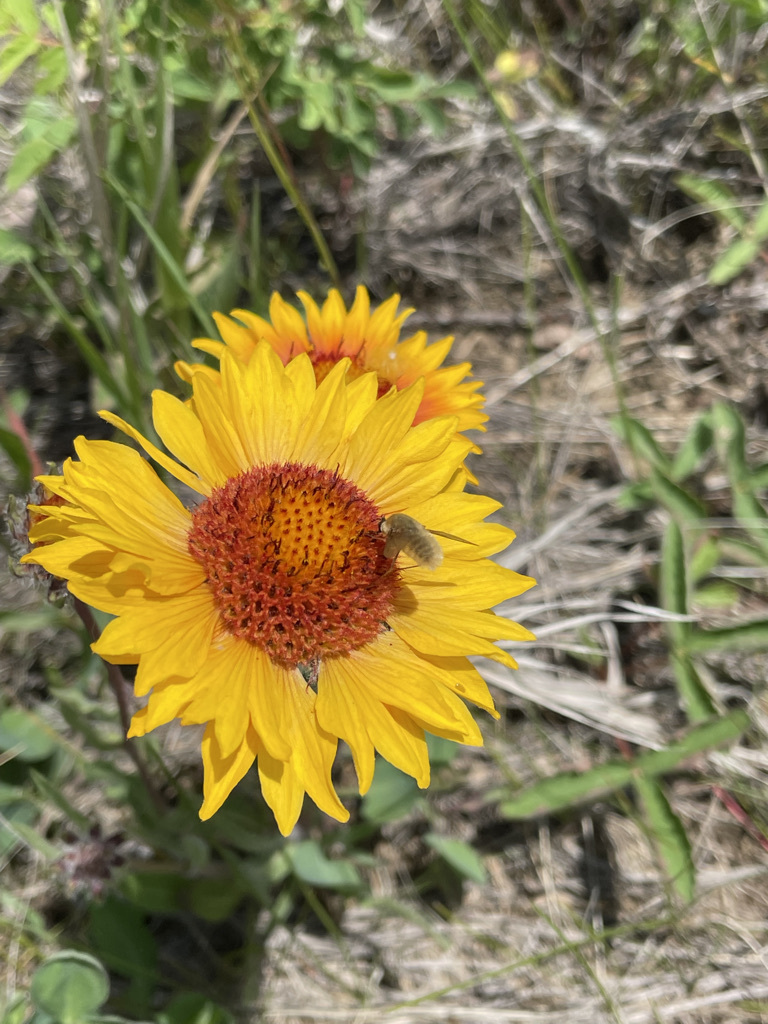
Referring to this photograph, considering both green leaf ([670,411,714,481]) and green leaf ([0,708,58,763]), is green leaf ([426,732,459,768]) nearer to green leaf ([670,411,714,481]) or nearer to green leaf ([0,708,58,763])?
green leaf ([0,708,58,763])

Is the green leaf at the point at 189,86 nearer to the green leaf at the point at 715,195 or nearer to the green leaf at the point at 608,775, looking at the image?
the green leaf at the point at 715,195

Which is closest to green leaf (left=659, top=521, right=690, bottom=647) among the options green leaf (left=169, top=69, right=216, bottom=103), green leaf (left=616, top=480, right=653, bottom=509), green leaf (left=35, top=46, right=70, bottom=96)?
green leaf (left=616, top=480, right=653, bottom=509)

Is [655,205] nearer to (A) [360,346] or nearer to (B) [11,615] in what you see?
(A) [360,346]

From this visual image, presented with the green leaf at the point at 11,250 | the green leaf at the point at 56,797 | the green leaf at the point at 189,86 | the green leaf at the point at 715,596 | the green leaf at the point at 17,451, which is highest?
the green leaf at the point at 189,86

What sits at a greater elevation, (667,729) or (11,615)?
(11,615)

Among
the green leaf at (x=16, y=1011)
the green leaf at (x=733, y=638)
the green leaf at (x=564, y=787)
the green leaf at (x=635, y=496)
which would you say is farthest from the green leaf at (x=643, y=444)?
the green leaf at (x=16, y=1011)

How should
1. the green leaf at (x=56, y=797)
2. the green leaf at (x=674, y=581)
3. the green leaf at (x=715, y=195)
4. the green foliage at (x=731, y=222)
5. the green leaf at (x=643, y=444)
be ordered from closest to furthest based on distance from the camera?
1. the green leaf at (x=56, y=797)
2. the green leaf at (x=674, y=581)
3. the green leaf at (x=643, y=444)
4. the green foliage at (x=731, y=222)
5. the green leaf at (x=715, y=195)

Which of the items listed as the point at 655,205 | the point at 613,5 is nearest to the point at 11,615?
the point at 655,205
